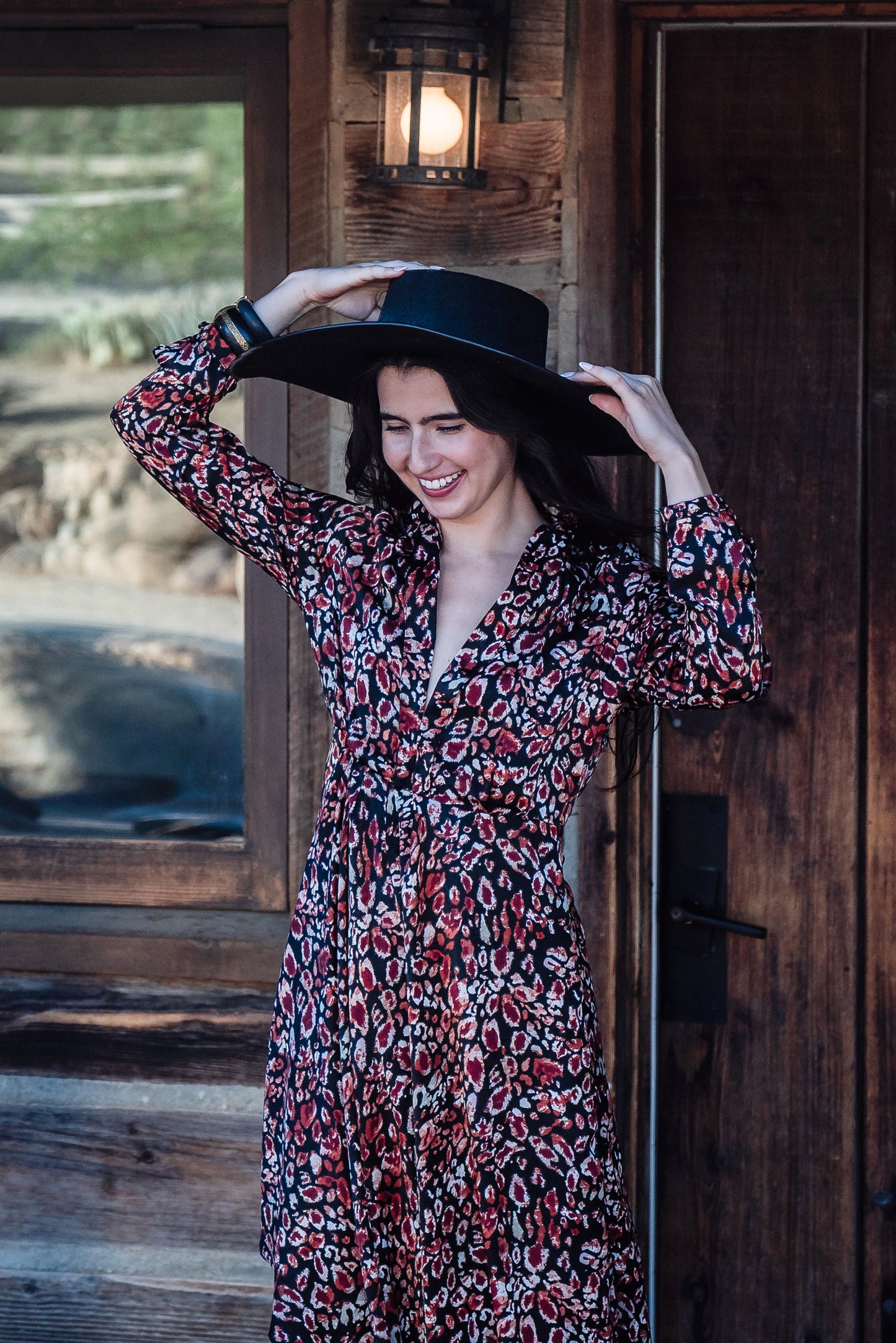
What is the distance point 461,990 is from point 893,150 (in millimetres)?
1816

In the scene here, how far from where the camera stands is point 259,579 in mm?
2752

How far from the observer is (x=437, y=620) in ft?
6.61

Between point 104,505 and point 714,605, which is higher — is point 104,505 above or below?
above

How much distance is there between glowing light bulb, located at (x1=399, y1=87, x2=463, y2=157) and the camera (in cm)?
243

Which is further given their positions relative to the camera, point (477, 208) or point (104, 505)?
point (104, 505)

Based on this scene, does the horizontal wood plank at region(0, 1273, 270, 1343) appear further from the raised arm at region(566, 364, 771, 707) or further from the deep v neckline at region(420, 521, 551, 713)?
the raised arm at region(566, 364, 771, 707)

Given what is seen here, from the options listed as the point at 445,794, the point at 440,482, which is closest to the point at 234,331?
the point at 440,482

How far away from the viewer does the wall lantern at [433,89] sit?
240 cm

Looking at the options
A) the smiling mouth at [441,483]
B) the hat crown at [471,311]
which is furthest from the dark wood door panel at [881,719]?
the smiling mouth at [441,483]

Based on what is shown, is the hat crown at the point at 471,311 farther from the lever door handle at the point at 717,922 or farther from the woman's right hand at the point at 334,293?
the lever door handle at the point at 717,922

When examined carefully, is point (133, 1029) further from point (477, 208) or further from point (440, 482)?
point (477, 208)

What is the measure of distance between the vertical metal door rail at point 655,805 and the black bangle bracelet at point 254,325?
0.86 meters

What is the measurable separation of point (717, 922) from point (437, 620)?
3.47ft

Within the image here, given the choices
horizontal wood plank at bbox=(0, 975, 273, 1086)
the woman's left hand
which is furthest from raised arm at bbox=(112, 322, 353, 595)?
horizontal wood plank at bbox=(0, 975, 273, 1086)
